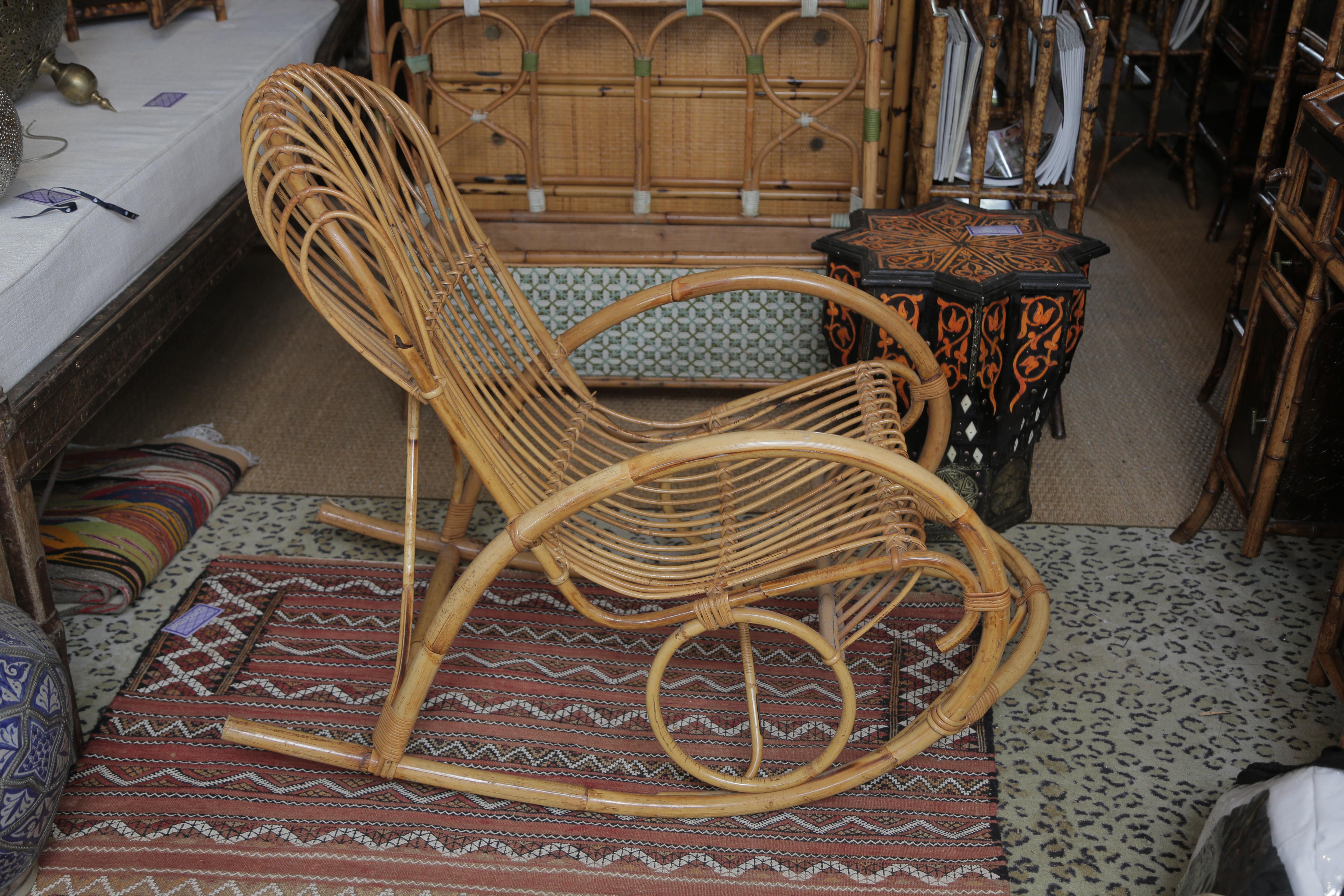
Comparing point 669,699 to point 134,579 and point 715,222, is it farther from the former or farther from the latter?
point 715,222

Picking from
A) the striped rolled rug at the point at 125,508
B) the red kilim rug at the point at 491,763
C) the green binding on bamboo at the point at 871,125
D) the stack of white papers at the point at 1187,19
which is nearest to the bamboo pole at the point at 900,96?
the green binding on bamboo at the point at 871,125

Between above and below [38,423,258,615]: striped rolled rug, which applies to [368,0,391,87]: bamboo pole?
above

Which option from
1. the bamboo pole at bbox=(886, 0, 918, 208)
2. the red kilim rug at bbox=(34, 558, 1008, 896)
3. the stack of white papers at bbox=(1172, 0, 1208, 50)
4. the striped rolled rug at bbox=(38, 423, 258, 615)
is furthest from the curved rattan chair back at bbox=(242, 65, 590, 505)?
the stack of white papers at bbox=(1172, 0, 1208, 50)

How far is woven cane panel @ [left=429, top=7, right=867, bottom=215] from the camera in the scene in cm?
273

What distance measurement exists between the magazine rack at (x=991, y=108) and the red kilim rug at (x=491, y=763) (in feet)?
2.99

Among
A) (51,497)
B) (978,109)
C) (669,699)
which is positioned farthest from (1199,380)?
(51,497)

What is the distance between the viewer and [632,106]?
2.80 meters

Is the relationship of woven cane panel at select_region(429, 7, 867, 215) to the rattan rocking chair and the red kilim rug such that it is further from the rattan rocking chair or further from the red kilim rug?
the red kilim rug

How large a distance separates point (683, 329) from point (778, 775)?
1.18 m

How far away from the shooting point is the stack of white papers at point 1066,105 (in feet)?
8.31

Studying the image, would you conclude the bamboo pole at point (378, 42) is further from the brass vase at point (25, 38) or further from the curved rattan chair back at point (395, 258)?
the brass vase at point (25, 38)

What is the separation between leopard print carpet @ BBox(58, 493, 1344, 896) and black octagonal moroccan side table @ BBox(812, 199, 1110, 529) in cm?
24

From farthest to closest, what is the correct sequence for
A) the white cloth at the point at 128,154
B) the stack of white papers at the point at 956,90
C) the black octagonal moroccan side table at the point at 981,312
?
1. the stack of white papers at the point at 956,90
2. the black octagonal moroccan side table at the point at 981,312
3. the white cloth at the point at 128,154

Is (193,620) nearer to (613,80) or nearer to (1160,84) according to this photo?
(613,80)
